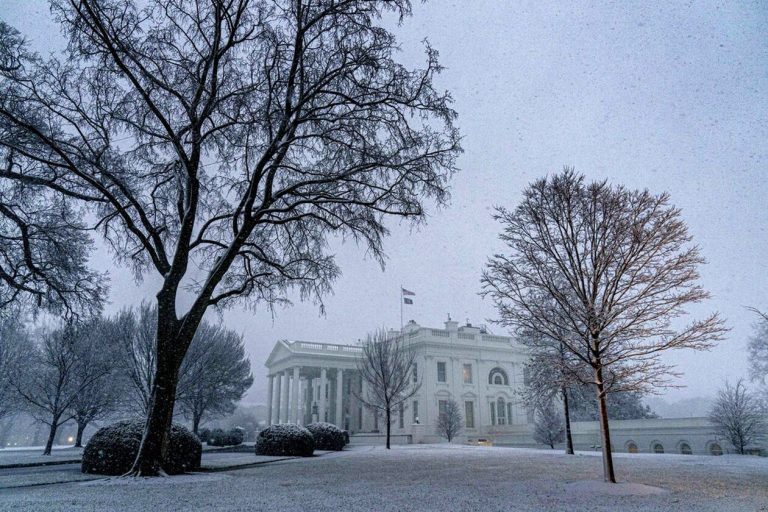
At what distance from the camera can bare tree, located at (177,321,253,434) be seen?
2514 cm

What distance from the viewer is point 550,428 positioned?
3064 cm

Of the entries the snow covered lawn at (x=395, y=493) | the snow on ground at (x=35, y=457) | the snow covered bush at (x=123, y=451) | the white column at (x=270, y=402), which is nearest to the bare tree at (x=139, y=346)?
the snow on ground at (x=35, y=457)

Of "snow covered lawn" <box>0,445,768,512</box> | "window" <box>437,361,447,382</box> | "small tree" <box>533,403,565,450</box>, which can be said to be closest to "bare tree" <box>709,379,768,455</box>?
"small tree" <box>533,403,565,450</box>

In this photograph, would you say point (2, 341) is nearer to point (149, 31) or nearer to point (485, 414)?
point (149, 31)

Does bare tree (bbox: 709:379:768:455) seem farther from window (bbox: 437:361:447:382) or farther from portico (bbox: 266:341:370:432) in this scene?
portico (bbox: 266:341:370:432)

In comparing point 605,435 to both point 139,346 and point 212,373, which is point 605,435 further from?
point 212,373

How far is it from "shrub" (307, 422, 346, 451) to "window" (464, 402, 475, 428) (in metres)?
26.5

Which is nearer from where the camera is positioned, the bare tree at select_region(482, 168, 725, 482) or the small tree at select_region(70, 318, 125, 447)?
the bare tree at select_region(482, 168, 725, 482)

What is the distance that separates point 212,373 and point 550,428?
927 inches

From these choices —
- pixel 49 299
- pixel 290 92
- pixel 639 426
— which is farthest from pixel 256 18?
pixel 639 426

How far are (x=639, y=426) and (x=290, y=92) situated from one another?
34944mm

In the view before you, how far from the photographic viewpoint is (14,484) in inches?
301

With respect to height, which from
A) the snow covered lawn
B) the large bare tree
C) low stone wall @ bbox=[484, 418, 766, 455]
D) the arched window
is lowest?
low stone wall @ bbox=[484, 418, 766, 455]

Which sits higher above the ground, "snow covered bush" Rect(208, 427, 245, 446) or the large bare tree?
the large bare tree
